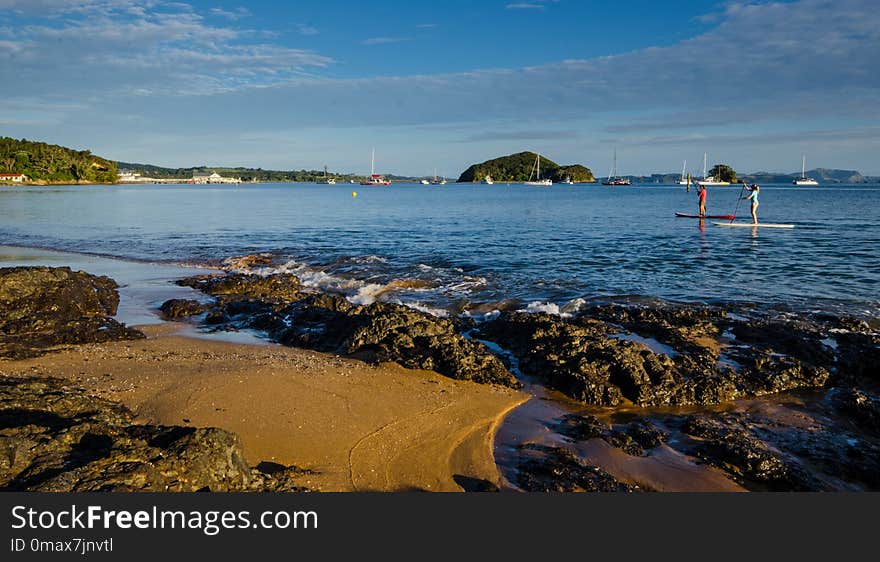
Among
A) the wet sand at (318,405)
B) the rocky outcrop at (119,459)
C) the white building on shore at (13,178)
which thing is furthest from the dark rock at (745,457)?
the white building on shore at (13,178)

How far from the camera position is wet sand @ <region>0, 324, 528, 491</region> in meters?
5.50

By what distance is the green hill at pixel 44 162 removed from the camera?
406 feet

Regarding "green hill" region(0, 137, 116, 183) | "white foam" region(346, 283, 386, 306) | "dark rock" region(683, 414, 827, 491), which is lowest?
"dark rock" region(683, 414, 827, 491)

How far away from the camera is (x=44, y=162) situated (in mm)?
125125

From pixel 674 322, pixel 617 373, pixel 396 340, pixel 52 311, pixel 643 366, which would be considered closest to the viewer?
pixel 617 373

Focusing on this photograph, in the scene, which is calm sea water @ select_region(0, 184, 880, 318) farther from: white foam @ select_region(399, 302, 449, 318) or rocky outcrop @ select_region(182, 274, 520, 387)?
rocky outcrop @ select_region(182, 274, 520, 387)

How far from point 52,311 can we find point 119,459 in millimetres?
8980

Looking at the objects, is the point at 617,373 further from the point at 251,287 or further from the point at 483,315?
the point at 251,287

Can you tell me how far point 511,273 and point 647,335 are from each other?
794 centimetres

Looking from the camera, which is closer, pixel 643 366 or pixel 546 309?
pixel 643 366

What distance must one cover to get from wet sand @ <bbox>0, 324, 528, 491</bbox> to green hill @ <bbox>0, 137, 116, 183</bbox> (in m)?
146

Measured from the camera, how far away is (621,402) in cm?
764

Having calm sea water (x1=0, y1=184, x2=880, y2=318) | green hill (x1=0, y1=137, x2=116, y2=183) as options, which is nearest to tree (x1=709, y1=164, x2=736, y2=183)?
calm sea water (x1=0, y1=184, x2=880, y2=318)

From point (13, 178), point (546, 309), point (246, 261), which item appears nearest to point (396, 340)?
point (546, 309)
